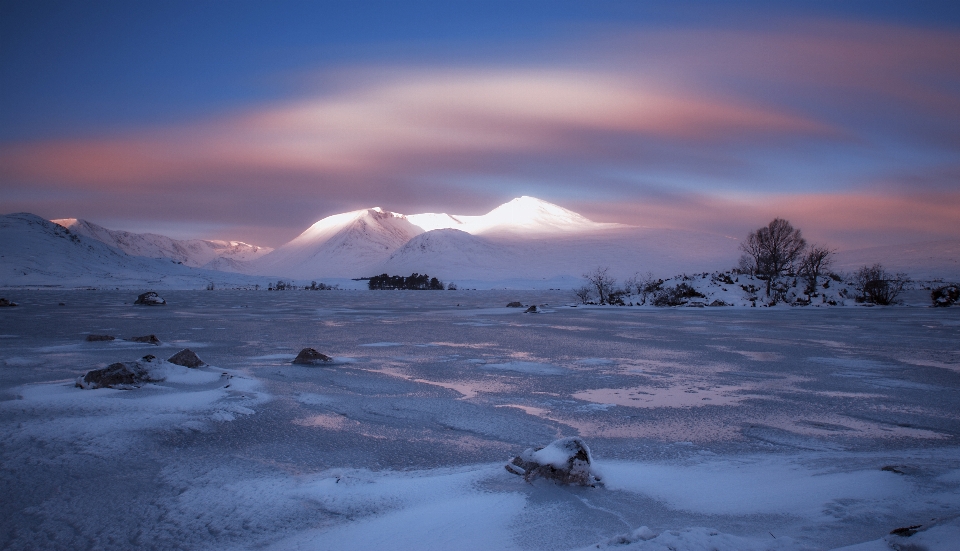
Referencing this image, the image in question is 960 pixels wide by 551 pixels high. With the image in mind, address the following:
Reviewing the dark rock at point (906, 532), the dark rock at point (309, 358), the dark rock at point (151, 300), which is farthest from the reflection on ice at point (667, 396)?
the dark rock at point (151, 300)

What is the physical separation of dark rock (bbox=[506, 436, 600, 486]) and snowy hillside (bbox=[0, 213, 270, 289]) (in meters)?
67.5

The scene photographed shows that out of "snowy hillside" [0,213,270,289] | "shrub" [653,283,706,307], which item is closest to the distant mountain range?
"snowy hillside" [0,213,270,289]

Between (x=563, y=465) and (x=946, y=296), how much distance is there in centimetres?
3403

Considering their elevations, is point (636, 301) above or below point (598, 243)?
below

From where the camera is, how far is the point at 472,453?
4.31 metres

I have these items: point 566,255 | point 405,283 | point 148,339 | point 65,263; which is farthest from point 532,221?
point 148,339

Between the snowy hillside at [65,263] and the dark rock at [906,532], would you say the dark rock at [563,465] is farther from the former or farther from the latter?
the snowy hillside at [65,263]

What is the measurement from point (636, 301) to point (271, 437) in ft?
102

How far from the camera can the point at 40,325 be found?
14.4 meters

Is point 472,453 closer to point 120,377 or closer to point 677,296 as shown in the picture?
point 120,377

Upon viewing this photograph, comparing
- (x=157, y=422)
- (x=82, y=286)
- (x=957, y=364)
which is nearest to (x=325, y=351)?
(x=157, y=422)

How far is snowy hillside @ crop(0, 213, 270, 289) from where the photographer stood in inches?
2362

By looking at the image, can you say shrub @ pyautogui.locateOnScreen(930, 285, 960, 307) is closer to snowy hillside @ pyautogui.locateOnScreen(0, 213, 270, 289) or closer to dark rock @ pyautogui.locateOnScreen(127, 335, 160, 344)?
dark rock @ pyautogui.locateOnScreen(127, 335, 160, 344)

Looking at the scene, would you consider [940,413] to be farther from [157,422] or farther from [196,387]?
[196,387]
